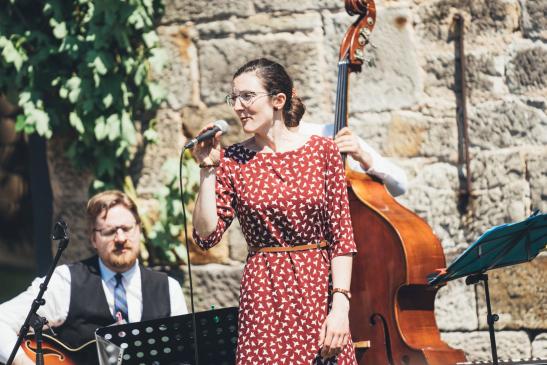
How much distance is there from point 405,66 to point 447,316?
132cm

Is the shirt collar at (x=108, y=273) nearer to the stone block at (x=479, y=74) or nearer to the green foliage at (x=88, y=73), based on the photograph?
the green foliage at (x=88, y=73)

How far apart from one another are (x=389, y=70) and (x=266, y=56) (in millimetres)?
685

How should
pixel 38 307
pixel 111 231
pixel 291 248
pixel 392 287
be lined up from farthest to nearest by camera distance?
1. pixel 111 231
2. pixel 392 287
3. pixel 38 307
4. pixel 291 248

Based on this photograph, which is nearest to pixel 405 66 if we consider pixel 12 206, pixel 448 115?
pixel 448 115

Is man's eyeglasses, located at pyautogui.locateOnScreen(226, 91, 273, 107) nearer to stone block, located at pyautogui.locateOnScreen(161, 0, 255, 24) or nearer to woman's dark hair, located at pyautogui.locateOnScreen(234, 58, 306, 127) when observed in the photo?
woman's dark hair, located at pyautogui.locateOnScreen(234, 58, 306, 127)

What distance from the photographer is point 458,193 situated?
5.41m

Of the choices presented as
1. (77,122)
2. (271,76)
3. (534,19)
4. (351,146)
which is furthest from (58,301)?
(534,19)

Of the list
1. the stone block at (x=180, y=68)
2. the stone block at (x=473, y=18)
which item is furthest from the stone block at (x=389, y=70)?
the stone block at (x=180, y=68)

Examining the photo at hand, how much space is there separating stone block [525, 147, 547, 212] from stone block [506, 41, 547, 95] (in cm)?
31

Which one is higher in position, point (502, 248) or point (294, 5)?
point (294, 5)

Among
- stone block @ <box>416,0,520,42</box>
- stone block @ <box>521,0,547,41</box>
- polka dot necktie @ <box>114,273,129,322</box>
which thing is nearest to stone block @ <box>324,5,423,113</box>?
stone block @ <box>416,0,520,42</box>

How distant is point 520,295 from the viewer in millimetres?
5297

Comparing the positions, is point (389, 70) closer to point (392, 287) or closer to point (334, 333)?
point (392, 287)

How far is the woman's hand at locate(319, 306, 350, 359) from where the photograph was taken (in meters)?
3.59
